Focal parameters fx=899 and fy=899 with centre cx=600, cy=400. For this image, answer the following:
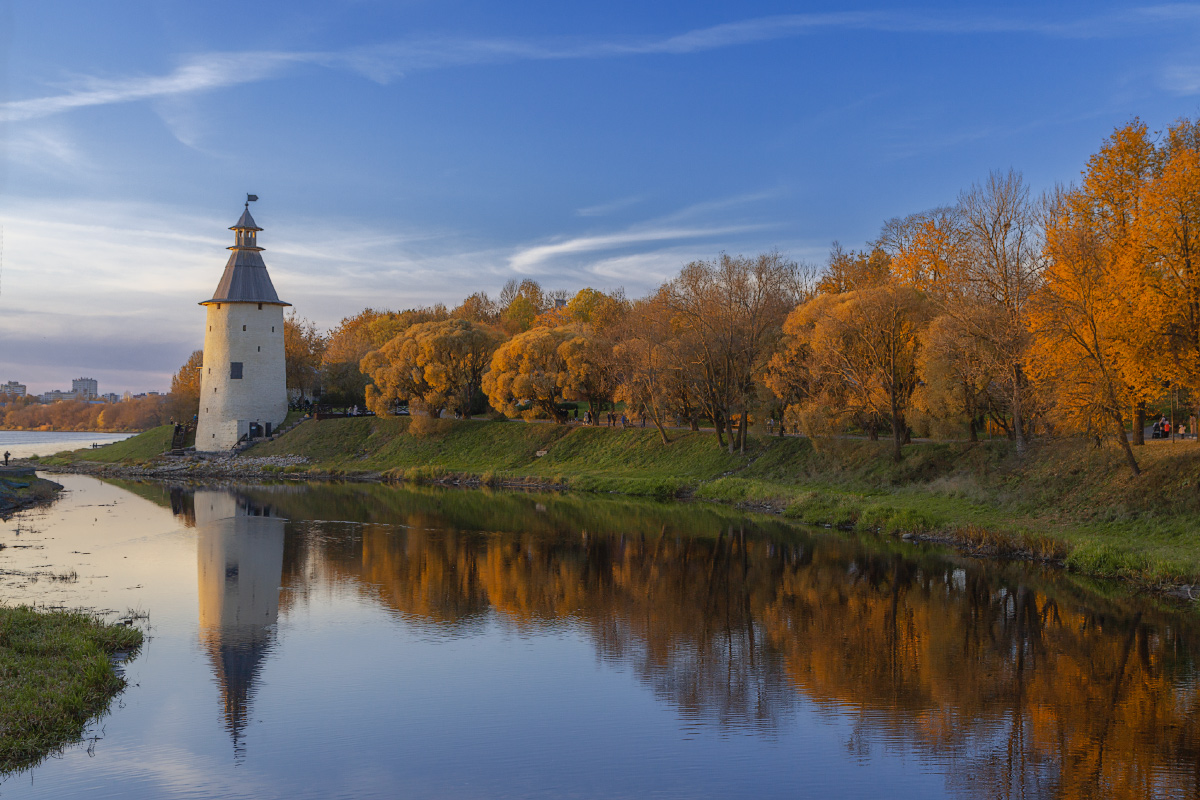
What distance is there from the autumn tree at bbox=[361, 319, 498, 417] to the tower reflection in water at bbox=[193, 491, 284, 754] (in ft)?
67.2

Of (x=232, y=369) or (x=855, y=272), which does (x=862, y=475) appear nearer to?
(x=855, y=272)

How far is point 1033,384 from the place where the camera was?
2684 cm

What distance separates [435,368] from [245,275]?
13692 mm

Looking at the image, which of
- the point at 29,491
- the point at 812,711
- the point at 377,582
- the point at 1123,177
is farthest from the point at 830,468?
the point at 29,491

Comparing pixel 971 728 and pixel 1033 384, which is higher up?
pixel 1033 384

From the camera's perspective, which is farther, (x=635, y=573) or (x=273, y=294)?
(x=273, y=294)

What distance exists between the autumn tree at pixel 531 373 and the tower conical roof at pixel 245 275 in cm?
1551

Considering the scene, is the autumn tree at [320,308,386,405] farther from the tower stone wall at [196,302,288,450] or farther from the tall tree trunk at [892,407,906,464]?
the tall tree trunk at [892,407,906,464]

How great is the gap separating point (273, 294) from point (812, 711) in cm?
5007

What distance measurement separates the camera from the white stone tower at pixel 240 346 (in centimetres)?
5441

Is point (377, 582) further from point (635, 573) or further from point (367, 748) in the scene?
point (367, 748)

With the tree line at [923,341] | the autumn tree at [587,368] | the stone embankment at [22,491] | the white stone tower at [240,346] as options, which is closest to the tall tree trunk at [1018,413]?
the tree line at [923,341]

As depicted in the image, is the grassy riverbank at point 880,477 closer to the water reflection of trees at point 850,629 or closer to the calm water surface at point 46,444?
the water reflection of trees at point 850,629

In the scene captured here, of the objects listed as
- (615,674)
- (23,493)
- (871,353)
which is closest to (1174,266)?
(871,353)
